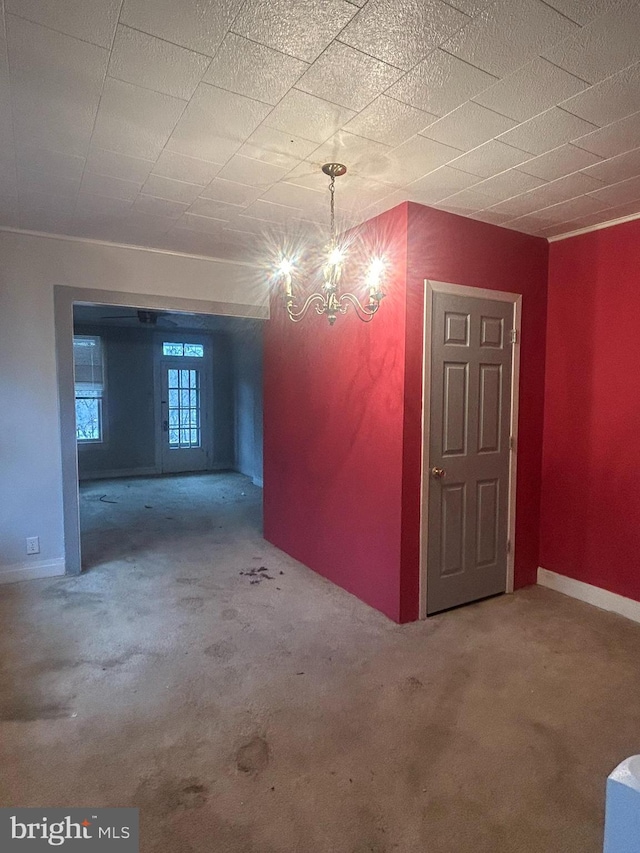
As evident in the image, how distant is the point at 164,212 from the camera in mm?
3117

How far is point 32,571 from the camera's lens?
3.71 m

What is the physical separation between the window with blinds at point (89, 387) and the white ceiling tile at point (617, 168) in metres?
7.38

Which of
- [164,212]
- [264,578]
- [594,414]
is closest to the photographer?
[164,212]

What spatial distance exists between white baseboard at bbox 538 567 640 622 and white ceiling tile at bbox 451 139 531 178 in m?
2.74

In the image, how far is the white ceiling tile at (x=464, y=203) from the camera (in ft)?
9.11

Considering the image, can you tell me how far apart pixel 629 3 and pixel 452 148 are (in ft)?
2.92

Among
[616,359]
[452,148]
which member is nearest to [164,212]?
[452,148]

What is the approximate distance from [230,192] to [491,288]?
1.77 metres

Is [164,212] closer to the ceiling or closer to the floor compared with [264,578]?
closer to the ceiling

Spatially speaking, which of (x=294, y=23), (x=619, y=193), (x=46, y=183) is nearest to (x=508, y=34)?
(x=294, y=23)

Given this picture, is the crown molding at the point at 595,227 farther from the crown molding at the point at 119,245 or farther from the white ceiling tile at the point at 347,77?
the crown molding at the point at 119,245

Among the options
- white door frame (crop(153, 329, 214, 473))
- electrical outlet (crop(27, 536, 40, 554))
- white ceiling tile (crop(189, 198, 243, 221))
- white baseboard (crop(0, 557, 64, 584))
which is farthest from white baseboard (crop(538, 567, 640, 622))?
white door frame (crop(153, 329, 214, 473))

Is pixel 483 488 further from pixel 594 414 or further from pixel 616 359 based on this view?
pixel 616 359

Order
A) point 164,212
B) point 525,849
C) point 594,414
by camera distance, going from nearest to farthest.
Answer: point 525,849 < point 164,212 < point 594,414
